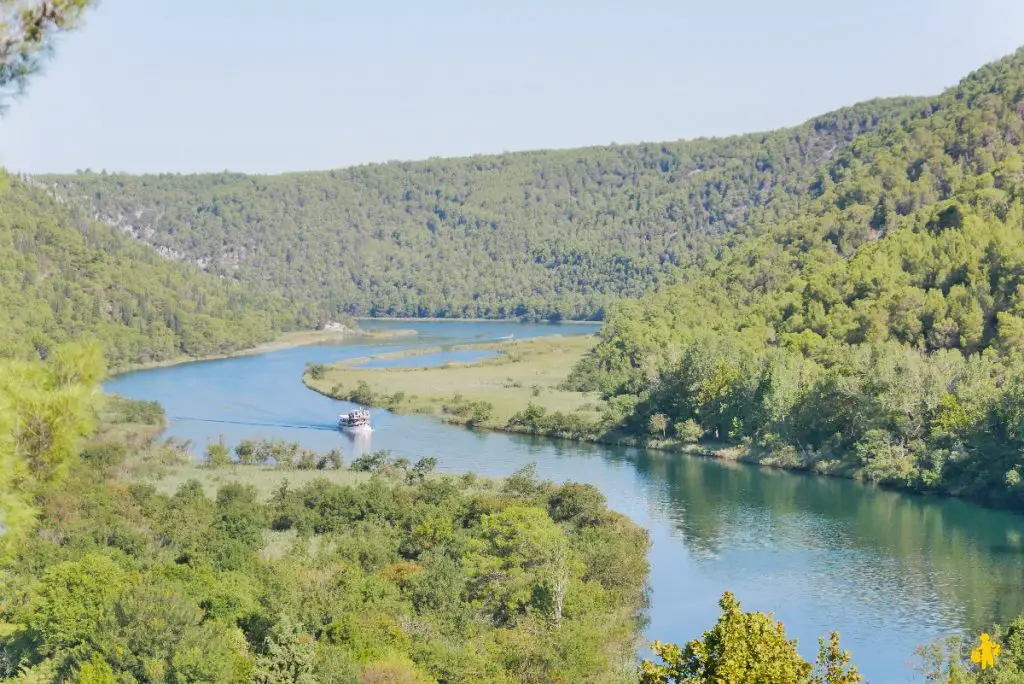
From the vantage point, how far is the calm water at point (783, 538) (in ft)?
141

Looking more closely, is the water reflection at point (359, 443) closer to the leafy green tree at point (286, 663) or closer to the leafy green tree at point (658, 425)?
the leafy green tree at point (658, 425)

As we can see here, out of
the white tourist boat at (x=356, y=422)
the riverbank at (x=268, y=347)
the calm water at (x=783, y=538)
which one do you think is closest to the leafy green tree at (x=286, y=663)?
the calm water at (x=783, y=538)

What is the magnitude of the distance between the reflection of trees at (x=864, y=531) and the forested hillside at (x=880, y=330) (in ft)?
11.6

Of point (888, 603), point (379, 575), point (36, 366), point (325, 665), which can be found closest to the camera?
point (36, 366)

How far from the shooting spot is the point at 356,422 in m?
88.7

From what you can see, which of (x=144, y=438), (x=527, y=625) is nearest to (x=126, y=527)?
(x=527, y=625)

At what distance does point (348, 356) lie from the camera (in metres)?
153

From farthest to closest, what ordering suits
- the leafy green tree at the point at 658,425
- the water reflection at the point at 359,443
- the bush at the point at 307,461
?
the leafy green tree at the point at 658,425, the water reflection at the point at 359,443, the bush at the point at 307,461

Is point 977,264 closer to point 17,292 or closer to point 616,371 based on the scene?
point 616,371

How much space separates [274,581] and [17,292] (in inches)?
4933

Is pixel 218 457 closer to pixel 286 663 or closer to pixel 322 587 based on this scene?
pixel 322 587

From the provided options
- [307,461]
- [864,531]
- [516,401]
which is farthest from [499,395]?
[864,531]

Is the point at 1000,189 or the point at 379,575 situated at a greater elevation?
the point at 1000,189

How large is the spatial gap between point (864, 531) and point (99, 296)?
13175cm
